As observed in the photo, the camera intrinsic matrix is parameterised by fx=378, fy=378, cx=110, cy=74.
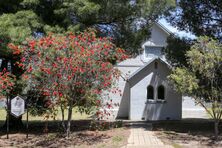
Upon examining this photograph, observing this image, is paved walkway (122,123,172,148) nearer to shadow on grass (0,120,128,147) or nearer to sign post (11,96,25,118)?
shadow on grass (0,120,128,147)

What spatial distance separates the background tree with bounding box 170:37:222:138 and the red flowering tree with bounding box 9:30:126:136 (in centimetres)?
284

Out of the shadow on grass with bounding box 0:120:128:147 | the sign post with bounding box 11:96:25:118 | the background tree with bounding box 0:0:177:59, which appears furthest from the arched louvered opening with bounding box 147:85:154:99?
the sign post with bounding box 11:96:25:118

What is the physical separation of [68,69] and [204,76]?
203 inches

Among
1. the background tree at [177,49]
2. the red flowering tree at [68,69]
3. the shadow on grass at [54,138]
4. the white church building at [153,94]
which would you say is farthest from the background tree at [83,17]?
the white church building at [153,94]

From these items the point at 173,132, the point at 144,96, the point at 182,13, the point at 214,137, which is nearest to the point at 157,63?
the point at 144,96

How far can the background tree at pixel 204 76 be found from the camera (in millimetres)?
13812

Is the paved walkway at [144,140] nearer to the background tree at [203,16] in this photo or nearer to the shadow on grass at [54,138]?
the shadow on grass at [54,138]

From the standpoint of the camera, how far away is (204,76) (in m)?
14.3

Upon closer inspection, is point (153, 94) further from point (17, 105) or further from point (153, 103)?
point (17, 105)

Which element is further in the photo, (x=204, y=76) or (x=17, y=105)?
(x=17, y=105)

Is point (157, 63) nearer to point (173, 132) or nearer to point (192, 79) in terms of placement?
point (173, 132)

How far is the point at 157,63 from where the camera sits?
2452cm

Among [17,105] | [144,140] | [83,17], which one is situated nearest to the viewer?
[144,140]

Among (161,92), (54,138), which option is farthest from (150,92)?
(54,138)
